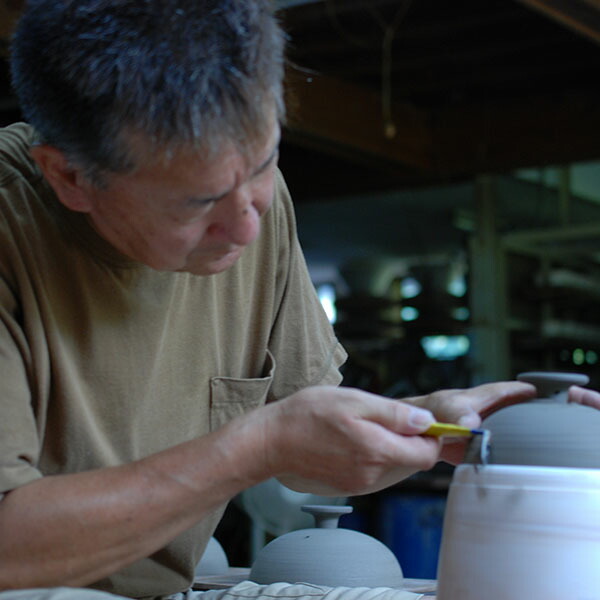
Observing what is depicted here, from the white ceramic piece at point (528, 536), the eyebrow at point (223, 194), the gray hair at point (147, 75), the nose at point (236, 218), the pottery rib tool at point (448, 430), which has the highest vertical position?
the gray hair at point (147, 75)

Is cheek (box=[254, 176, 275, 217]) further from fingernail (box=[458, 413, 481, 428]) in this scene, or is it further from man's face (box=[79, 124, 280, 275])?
fingernail (box=[458, 413, 481, 428])

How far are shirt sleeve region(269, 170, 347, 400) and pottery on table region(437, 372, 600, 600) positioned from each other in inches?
18.7

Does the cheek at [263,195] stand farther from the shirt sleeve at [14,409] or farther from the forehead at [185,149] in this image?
the shirt sleeve at [14,409]

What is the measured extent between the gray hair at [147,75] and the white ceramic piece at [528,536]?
49 centimetres

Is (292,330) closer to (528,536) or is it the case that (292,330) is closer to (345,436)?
(345,436)

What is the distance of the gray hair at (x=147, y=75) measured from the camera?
107cm

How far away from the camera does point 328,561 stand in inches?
71.8

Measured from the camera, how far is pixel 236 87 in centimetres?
109

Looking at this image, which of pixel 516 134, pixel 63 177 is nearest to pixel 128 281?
pixel 63 177

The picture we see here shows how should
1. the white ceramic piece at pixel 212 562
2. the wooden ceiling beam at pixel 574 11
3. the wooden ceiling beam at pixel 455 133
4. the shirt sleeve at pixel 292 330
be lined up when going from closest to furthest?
the shirt sleeve at pixel 292 330 → the white ceramic piece at pixel 212 562 → the wooden ceiling beam at pixel 574 11 → the wooden ceiling beam at pixel 455 133

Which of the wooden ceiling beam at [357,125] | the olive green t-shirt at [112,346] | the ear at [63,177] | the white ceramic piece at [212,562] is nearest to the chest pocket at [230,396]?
the olive green t-shirt at [112,346]

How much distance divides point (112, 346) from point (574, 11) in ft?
6.08

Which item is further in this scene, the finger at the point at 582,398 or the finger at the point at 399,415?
the finger at the point at 582,398

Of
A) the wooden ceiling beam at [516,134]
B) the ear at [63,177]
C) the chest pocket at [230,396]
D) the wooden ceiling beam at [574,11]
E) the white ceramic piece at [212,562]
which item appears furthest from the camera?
the wooden ceiling beam at [516,134]
